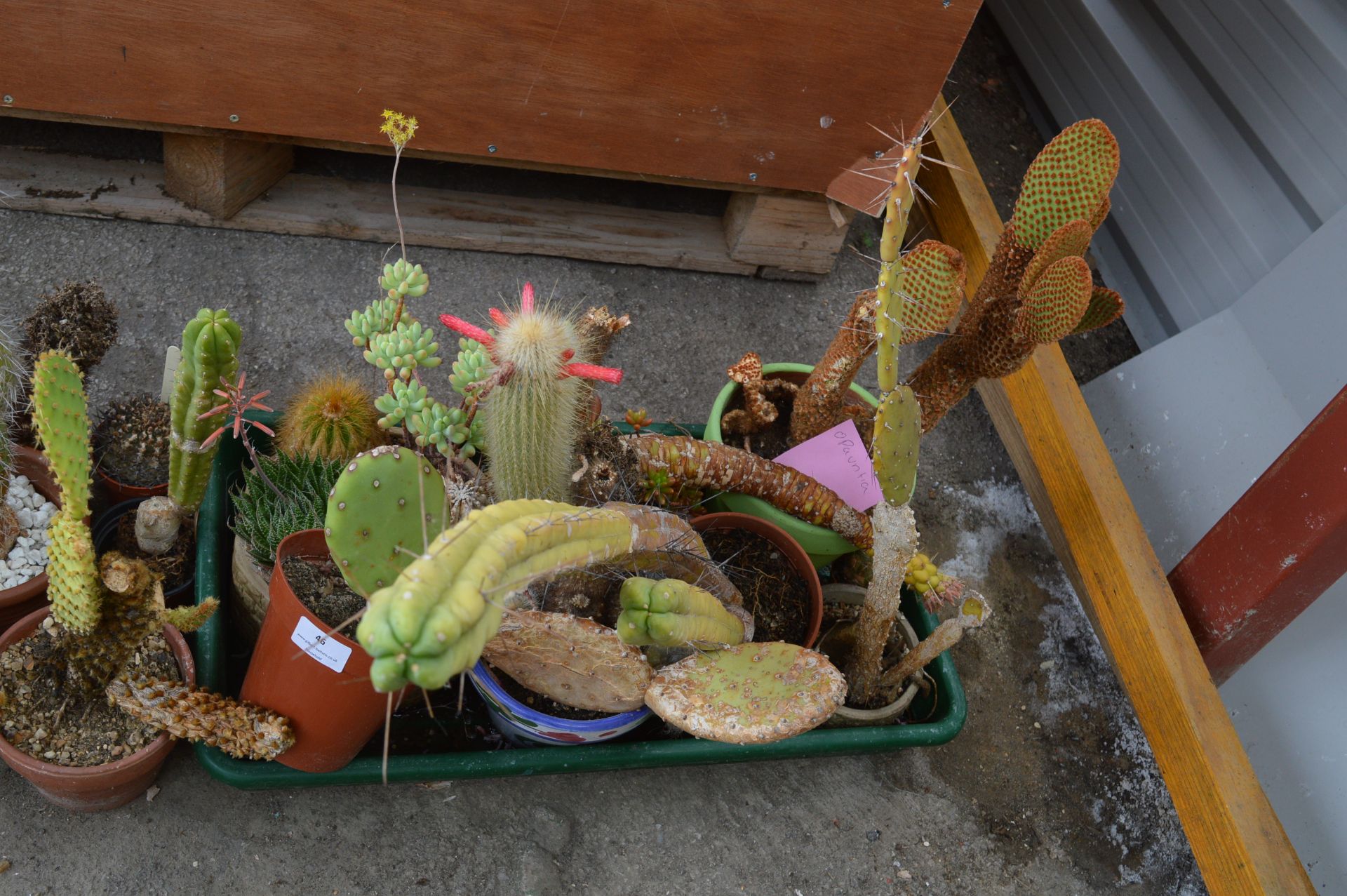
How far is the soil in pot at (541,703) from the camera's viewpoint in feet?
5.20

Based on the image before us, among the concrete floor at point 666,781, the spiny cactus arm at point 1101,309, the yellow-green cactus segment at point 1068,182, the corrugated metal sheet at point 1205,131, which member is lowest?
the concrete floor at point 666,781

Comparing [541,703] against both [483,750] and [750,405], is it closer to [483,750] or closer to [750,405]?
[483,750]

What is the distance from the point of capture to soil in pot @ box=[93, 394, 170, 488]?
179 cm

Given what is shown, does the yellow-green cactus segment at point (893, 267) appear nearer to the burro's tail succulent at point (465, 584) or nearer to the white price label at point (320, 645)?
the burro's tail succulent at point (465, 584)

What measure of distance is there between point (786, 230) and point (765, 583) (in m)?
1.16

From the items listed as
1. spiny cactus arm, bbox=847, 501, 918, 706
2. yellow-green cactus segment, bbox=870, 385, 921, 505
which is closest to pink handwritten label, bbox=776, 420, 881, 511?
spiny cactus arm, bbox=847, 501, 918, 706

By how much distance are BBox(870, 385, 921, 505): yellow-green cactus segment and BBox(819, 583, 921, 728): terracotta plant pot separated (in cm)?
39

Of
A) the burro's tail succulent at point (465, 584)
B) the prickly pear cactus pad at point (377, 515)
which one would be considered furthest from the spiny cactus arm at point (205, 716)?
the burro's tail succulent at point (465, 584)

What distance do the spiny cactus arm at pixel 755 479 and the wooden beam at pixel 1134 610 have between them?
0.70m

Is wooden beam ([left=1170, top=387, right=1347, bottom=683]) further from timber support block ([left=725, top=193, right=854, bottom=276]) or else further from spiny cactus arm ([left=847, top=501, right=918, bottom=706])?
timber support block ([left=725, top=193, right=854, bottom=276])

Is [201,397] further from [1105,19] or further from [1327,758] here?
[1105,19]

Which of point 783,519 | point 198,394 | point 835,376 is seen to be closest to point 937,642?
point 783,519

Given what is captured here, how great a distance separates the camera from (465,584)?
0.91 meters

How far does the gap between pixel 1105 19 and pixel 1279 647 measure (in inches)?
83.0
